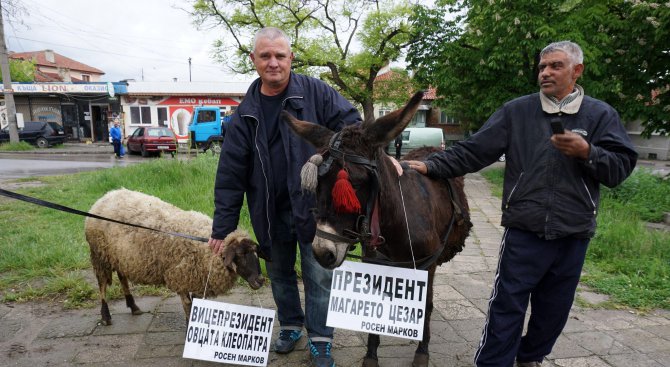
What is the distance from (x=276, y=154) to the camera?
304cm

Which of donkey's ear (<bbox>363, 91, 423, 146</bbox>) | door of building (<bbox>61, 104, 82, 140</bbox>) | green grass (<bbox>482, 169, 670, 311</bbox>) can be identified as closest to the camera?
donkey's ear (<bbox>363, 91, 423, 146</bbox>)

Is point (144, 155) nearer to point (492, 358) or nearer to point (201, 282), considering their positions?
point (201, 282)

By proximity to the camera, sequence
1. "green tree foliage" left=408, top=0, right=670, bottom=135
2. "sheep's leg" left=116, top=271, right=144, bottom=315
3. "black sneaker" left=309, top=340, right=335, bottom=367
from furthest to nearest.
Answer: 1. "green tree foliage" left=408, top=0, right=670, bottom=135
2. "sheep's leg" left=116, top=271, right=144, bottom=315
3. "black sneaker" left=309, top=340, right=335, bottom=367

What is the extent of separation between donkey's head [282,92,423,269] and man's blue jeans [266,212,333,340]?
89 cm

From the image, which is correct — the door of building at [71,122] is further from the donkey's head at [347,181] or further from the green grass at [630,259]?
the donkey's head at [347,181]

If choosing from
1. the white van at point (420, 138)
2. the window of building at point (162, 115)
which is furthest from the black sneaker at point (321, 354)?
the window of building at point (162, 115)

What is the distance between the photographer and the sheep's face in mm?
3303

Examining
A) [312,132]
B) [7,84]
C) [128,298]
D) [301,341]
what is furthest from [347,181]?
[7,84]

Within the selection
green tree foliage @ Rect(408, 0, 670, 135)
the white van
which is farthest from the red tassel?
the white van

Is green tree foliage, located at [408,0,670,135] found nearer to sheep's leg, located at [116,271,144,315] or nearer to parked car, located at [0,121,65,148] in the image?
sheep's leg, located at [116,271,144,315]

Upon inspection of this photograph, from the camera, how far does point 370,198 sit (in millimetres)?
2326

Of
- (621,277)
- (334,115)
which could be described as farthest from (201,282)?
(621,277)

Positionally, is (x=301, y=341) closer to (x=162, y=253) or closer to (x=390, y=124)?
(x=162, y=253)

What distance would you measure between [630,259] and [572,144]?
4513 millimetres
